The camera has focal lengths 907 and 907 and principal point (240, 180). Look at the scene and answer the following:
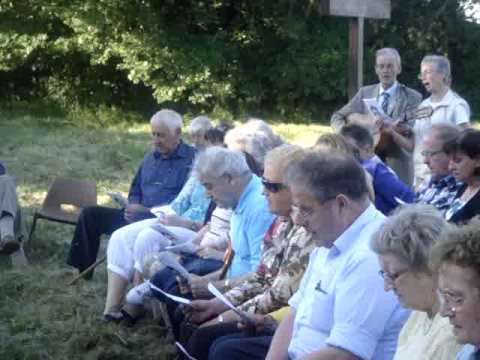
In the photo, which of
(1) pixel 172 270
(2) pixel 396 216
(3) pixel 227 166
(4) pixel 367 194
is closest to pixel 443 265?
(2) pixel 396 216

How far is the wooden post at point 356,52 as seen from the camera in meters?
7.82

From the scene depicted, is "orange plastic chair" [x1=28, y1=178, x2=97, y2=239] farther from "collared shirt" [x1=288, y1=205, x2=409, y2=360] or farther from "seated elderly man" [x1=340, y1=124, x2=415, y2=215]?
"collared shirt" [x1=288, y1=205, x2=409, y2=360]

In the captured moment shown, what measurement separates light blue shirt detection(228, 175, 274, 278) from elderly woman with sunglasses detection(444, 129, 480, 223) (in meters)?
0.94

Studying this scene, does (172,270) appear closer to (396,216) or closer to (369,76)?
(396,216)

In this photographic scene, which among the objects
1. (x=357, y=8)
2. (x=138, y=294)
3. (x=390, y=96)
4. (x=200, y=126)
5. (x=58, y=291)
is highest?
(x=357, y=8)

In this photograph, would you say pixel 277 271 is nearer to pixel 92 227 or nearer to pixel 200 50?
pixel 92 227

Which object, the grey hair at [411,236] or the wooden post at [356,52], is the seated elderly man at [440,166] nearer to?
the grey hair at [411,236]

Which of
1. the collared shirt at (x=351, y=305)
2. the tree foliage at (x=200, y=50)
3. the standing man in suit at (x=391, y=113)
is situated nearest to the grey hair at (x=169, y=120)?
the standing man in suit at (x=391, y=113)

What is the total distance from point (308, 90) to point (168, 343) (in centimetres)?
1410

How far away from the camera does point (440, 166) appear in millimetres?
4719

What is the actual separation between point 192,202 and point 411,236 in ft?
11.3

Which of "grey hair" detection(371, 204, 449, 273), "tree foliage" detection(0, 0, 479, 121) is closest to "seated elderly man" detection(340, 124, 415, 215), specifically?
"grey hair" detection(371, 204, 449, 273)

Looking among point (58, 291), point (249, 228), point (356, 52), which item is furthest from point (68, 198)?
point (249, 228)

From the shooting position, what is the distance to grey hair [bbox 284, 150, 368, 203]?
3268 millimetres
